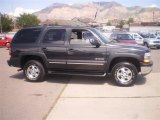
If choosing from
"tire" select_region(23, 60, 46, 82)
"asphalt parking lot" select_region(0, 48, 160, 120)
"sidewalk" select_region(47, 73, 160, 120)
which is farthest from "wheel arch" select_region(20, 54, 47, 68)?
"sidewalk" select_region(47, 73, 160, 120)

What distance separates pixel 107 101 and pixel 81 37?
9.01 ft

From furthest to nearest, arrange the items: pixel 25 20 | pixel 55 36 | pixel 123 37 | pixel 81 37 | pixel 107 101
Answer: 1. pixel 25 20
2. pixel 123 37
3. pixel 55 36
4. pixel 81 37
5. pixel 107 101

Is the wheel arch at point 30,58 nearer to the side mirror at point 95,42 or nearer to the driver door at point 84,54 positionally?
the driver door at point 84,54

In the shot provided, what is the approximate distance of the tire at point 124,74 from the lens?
340 inches

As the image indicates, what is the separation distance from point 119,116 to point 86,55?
10.5 feet

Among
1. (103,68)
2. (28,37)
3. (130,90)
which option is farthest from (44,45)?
(130,90)

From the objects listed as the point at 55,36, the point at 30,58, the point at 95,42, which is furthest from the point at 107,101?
the point at 30,58

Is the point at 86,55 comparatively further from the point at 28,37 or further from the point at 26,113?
the point at 26,113

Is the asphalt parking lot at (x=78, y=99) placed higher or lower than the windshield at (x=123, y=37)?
lower

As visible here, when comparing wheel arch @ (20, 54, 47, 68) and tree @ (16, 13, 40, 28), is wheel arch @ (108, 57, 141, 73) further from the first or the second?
tree @ (16, 13, 40, 28)

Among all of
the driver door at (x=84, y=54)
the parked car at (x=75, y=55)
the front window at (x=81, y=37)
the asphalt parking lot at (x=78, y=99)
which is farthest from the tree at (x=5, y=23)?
the driver door at (x=84, y=54)

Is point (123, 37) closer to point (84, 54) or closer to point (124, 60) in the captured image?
point (124, 60)

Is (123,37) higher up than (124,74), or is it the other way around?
(123,37)

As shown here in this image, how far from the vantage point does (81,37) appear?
9023mm
